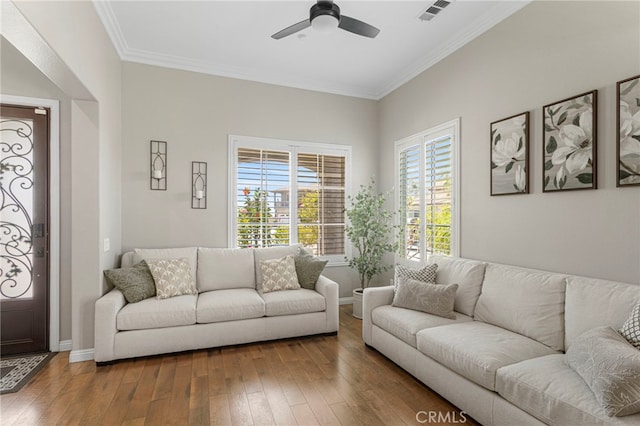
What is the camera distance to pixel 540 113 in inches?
107

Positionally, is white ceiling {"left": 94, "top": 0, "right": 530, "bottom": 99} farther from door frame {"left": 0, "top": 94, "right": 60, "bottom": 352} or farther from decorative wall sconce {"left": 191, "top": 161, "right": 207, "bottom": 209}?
decorative wall sconce {"left": 191, "top": 161, "right": 207, "bottom": 209}

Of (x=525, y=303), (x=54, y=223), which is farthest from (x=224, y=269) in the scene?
(x=525, y=303)

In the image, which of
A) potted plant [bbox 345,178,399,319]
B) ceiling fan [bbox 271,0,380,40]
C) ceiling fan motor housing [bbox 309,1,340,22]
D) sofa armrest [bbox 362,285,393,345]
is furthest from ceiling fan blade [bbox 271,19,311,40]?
sofa armrest [bbox 362,285,393,345]

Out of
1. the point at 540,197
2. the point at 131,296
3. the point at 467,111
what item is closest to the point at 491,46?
the point at 467,111

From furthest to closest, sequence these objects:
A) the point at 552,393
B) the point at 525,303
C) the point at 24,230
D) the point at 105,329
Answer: the point at 24,230 < the point at 105,329 < the point at 525,303 < the point at 552,393

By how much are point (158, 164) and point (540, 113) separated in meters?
4.02

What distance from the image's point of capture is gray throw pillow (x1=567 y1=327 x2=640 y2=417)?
147 centimetres

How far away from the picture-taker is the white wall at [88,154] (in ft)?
8.45

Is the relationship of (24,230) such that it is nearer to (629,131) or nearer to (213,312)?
(213,312)

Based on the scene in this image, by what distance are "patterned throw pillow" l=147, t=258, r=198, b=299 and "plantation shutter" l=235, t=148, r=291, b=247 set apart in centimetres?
92

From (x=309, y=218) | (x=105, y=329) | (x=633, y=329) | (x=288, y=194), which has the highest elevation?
(x=288, y=194)

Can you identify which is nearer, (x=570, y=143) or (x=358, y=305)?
(x=570, y=143)

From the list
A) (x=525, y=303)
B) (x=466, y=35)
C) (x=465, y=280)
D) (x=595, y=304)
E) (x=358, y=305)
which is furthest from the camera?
(x=358, y=305)

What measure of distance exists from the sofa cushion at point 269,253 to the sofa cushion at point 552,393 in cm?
271
